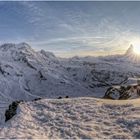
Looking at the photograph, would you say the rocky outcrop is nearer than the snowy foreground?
No

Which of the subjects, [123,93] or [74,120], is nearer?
[74,120]

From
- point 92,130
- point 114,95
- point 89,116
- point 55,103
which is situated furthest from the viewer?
point 114,95

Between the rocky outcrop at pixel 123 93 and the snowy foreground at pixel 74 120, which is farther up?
the snowy foreground at pixel 74 120

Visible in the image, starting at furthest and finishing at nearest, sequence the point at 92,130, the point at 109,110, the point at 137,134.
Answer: the point at 109,110 → the point at 92,130 → the point at 137,134

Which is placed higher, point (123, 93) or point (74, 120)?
point (74, 120)

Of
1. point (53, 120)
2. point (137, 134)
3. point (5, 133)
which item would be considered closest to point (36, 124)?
point (53, 120)

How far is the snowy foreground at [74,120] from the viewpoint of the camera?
734 inches

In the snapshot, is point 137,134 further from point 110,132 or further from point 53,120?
point 53,120

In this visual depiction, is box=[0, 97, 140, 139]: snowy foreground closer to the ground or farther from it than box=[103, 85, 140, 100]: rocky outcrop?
farther from it

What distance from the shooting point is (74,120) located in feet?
71.4

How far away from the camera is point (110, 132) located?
1869 centimetres

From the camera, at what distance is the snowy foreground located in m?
18.6

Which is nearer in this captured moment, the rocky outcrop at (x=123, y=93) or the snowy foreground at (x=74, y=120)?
the snowy foreground at (x=74, y=120)

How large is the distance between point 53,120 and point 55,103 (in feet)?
16.6
